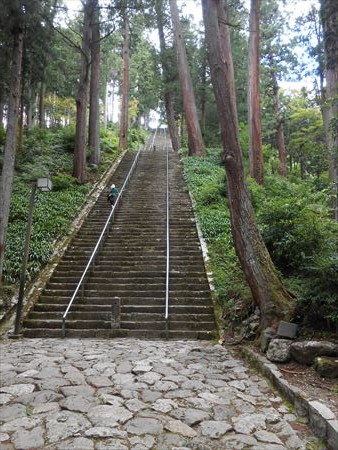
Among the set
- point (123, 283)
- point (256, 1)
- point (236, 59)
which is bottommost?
point (123, 283)

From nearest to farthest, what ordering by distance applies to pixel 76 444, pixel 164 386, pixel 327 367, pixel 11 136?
pixel 76 444, pixel 327 367, pixel 164 386, pixel 11 136

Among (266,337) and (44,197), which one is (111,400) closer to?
(266,337)

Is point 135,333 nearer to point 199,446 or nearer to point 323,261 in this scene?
point 323,261

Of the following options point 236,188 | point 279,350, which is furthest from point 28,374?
point 236,188

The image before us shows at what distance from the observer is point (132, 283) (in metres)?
9.73

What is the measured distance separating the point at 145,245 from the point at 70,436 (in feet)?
27.8

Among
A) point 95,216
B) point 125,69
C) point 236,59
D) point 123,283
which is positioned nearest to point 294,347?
point 123,283

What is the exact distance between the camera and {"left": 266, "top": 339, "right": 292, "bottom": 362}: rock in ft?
17.3

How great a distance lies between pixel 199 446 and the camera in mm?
3348

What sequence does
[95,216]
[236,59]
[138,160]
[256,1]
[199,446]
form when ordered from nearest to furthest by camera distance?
1. [199,446]
2. [95,216]
3. [256,1]
4. [138,160]
5. [236,59]

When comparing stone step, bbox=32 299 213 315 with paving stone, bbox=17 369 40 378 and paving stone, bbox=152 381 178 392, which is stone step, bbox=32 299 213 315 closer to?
paving stone, bbox=17 369 40 378

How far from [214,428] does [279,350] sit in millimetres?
2029

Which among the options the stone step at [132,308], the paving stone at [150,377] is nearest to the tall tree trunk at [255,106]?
the stone step at [132,308]

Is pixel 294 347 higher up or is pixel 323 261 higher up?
pixel 323 261
